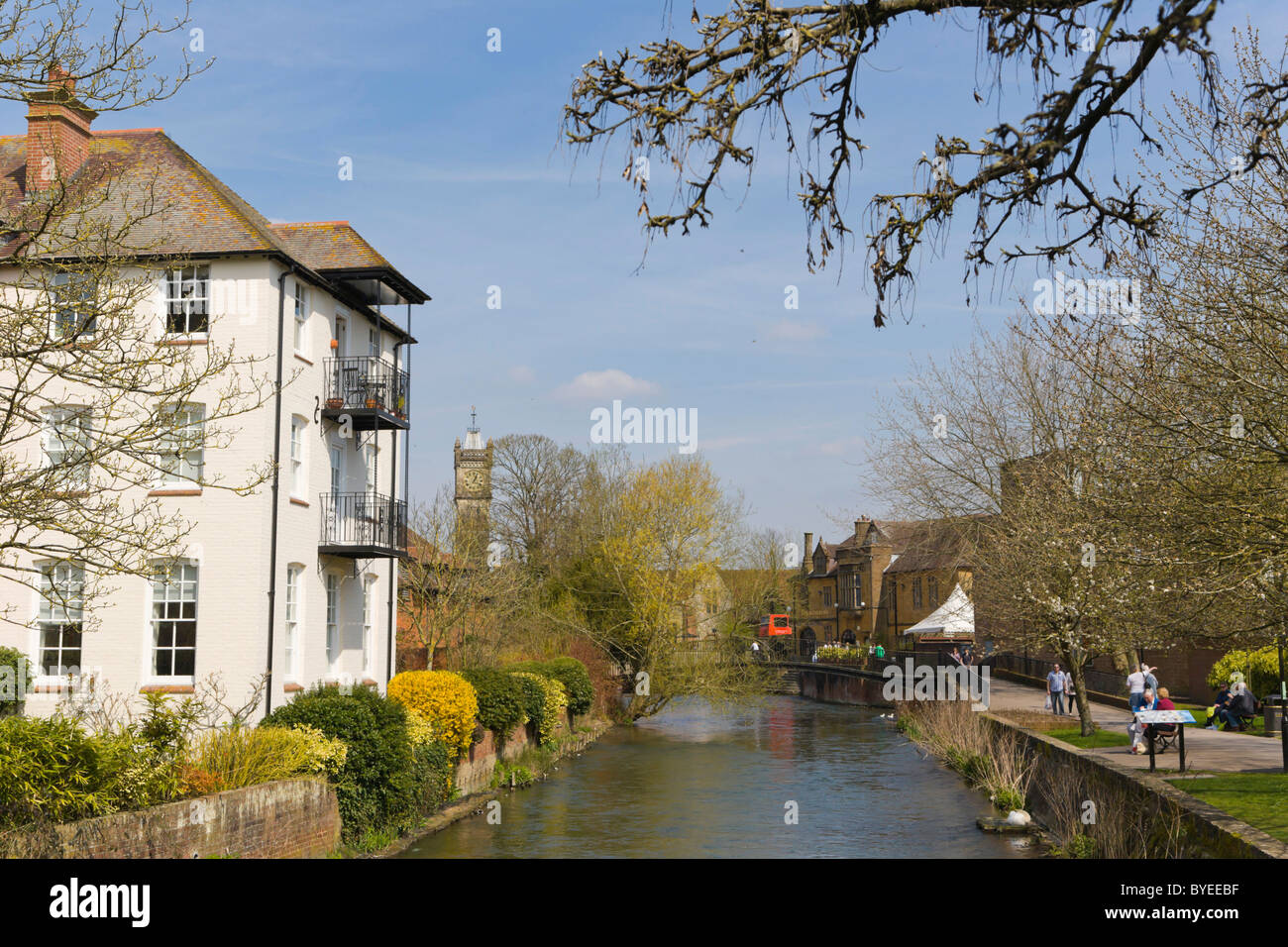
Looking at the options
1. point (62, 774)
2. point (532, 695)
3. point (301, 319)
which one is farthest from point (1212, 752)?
point (301, 319)

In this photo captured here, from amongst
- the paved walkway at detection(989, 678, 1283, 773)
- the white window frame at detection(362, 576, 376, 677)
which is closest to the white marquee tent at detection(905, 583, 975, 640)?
the paved walkway at detection(989, 678, 1283, 773)

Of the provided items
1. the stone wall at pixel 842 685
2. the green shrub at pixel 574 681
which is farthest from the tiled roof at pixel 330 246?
the stone wall at pixel 842 685

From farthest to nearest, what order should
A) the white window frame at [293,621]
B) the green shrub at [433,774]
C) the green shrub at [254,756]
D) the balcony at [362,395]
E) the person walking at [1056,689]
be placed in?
the person walking at [1056,689] → the balcony at [362,395] → the white window frame at [293,621] → the green shrub at [433,774] → the green shrub at [254,756]

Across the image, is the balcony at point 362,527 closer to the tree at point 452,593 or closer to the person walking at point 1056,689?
the tree at point 452,593

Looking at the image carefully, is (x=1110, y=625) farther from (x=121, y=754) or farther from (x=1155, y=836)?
(x=121, y=754)

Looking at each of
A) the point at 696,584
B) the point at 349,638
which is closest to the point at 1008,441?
the point at 696,584

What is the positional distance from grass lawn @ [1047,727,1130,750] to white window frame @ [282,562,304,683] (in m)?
14.4

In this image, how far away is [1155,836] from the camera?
12.1 meters

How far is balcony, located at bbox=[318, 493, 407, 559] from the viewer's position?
21.8 m

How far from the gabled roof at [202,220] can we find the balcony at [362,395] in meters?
1.44

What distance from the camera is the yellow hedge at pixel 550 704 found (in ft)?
88.3

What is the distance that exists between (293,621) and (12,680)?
14.9 ft

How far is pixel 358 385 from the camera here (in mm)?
22359
